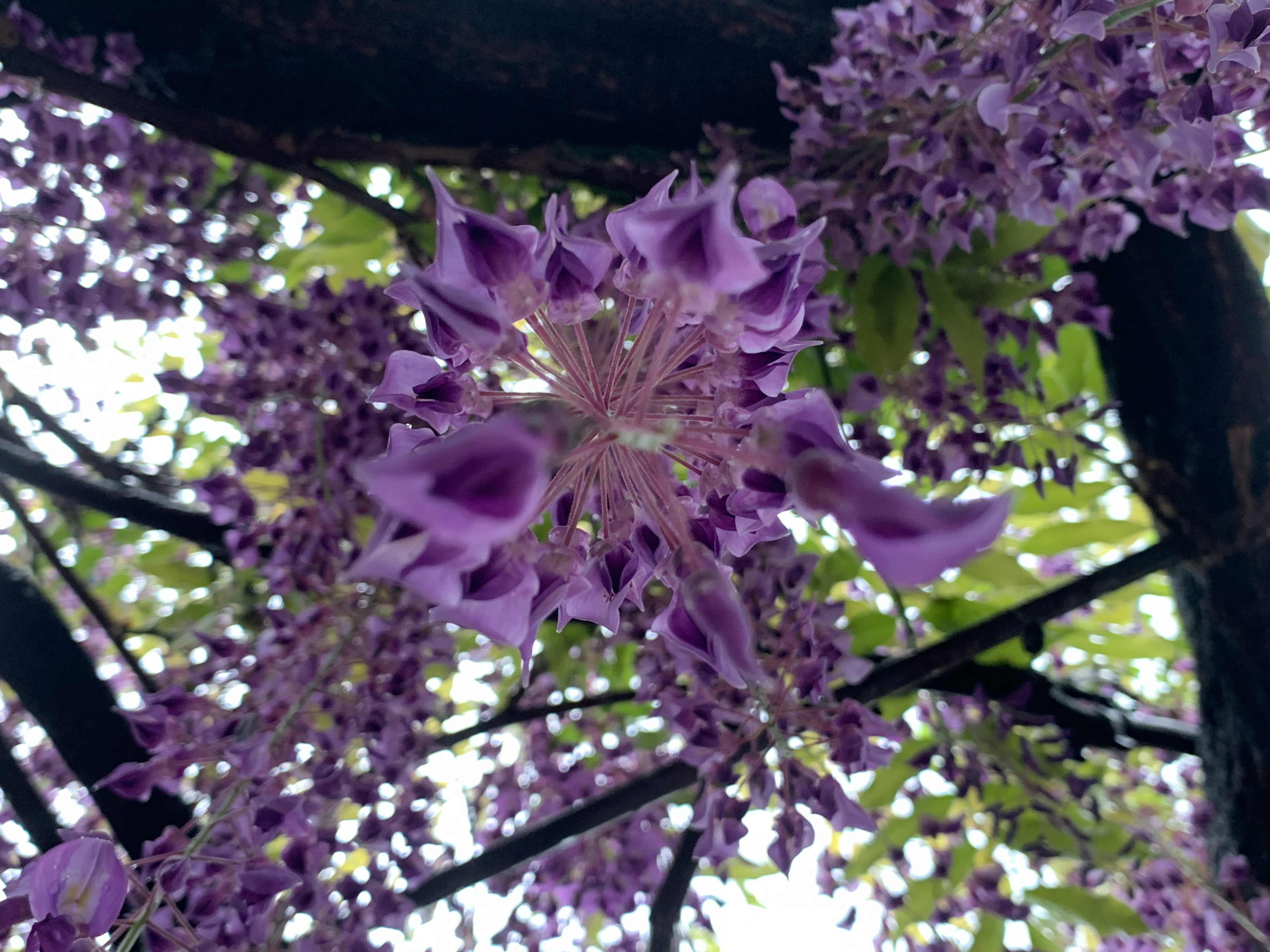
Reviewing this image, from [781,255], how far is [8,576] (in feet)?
4.35

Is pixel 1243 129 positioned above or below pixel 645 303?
above

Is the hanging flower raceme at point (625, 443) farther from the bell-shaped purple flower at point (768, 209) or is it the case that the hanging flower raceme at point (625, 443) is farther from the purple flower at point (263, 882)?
the purple flower at point (263, 882)


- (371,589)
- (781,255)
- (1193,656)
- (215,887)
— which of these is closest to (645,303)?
(781,255)

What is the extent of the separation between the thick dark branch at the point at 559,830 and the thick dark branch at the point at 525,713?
0.28 metres

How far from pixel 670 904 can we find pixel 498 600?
41.8 inches

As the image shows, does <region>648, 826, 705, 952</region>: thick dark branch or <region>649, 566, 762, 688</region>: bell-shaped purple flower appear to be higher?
<region>649, 566, 762, 688</region>: bell-shaped purple flower

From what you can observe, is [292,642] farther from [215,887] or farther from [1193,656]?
[1193,656]

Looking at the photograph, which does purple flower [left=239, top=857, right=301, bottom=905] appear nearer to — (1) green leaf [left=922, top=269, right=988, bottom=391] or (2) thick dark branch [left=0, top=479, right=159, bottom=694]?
(2) thick dark branch [left=0, top=479, right=159, bottom=694]

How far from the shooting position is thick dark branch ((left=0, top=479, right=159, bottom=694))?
165 cm

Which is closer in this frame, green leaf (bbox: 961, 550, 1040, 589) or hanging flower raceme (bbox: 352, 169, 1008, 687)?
hanging flower raceme (bbox: 352, 169, 1008, 687)

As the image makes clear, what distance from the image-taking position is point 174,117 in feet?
4.72

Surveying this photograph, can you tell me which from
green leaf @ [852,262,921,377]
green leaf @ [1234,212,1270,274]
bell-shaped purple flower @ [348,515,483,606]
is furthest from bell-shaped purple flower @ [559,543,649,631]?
green leaf @ [1234,212,1270,274]

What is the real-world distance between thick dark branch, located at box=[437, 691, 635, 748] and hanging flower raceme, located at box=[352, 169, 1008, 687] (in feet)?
3.44

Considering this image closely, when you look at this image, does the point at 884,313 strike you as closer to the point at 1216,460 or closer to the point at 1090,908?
the point at 1216,460
